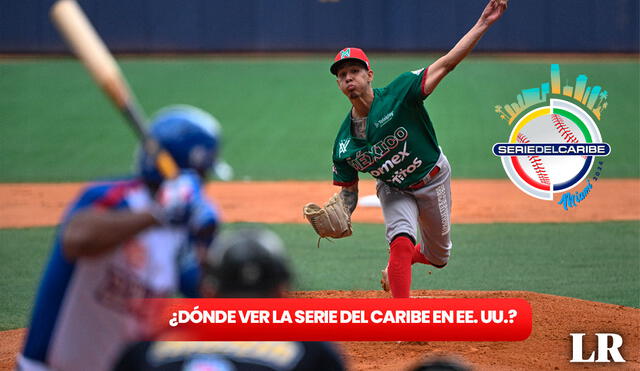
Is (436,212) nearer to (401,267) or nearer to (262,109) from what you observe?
(401,267)

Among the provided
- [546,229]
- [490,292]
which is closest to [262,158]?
[546,229]

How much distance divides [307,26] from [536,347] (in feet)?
57.2

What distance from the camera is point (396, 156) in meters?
6.07

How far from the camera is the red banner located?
426 centimetres

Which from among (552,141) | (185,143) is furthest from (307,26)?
(185,143)

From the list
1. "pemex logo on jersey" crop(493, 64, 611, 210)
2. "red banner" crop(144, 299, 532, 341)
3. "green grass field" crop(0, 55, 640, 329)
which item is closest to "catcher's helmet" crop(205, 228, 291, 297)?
"red banner" crop(144, 299, 532, 341)

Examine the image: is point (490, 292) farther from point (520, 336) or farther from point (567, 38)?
point (567, 38)

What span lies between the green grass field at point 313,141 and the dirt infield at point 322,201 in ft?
1.64

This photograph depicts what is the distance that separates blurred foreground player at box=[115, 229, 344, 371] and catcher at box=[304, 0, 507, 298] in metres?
3.64

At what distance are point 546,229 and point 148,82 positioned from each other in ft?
41.6

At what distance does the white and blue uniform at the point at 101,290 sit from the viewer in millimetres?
3021

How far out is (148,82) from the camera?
2050 cm

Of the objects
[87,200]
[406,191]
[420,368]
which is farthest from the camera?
[406,191]

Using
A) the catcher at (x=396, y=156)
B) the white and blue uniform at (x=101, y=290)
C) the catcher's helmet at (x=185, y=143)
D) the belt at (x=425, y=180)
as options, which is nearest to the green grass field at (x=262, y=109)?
the catcher at (x=396, y=156)
